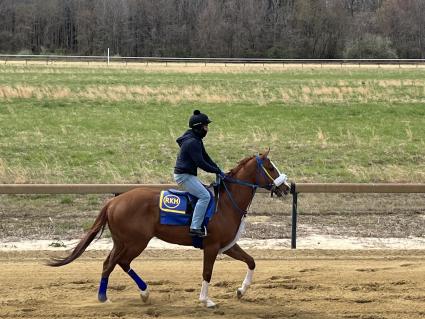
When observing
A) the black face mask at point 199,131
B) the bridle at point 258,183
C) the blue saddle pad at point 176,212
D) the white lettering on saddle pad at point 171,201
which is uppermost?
the black face mask at point 199,131

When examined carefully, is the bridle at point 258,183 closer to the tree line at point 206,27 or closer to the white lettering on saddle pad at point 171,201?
the white lettering on saddle pad at point 171,201

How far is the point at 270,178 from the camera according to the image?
361 inches

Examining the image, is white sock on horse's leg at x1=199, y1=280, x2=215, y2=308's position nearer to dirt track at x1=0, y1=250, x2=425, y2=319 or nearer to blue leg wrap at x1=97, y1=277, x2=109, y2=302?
dirt track at x1=0, y1=250, x2=425, y2=319

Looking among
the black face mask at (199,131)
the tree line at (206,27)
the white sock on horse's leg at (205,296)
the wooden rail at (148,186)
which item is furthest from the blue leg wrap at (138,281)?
the tree line at (206,27)

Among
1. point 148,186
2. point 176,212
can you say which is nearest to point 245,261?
point 176,212

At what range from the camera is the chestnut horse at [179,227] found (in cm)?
902

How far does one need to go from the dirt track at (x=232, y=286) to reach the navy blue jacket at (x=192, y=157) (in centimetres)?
164

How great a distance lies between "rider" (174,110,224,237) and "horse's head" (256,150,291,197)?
0.50 metres

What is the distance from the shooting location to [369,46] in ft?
328

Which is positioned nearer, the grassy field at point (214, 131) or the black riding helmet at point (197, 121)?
the black riding helmet at point (197, 121)

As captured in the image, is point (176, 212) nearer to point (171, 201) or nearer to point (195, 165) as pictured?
point (171, 201)

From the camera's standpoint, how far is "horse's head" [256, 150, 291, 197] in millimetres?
9117

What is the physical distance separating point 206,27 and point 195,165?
113668mm

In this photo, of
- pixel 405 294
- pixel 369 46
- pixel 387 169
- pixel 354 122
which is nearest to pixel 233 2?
pixel 369 46
